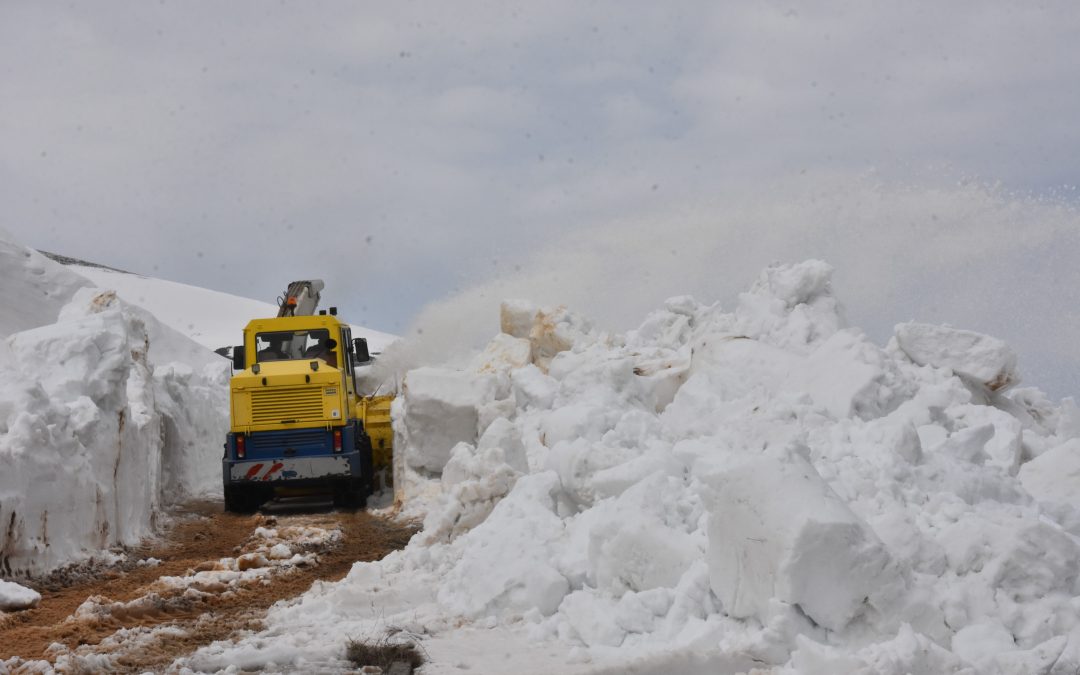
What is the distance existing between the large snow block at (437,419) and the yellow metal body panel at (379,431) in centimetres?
193

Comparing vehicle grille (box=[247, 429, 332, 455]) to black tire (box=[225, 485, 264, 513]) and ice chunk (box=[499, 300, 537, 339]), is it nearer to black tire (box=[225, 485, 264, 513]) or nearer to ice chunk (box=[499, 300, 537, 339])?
black tire (box=[225, 485, 264, 513])

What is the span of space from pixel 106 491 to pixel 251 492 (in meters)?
3.75

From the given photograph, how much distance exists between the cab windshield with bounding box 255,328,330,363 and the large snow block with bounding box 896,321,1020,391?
26.5ft

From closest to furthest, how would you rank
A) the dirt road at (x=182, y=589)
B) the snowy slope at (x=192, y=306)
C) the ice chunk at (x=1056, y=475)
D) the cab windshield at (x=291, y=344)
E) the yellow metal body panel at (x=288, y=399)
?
the dirt road at (x=182, y=589)
the ice chunk at (x=1056, y=475)
the yellow metal body panel at (x=288, y=399)
the cab windshield at (x=291, y=344)
the snowy slope at (x=192, y=306)

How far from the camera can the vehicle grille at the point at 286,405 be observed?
1470cm

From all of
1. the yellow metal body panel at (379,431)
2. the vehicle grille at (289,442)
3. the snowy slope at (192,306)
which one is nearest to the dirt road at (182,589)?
the vehicle grille at (289,442)

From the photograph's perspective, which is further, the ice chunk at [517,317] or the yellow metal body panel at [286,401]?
the ice chunk at [517,317]

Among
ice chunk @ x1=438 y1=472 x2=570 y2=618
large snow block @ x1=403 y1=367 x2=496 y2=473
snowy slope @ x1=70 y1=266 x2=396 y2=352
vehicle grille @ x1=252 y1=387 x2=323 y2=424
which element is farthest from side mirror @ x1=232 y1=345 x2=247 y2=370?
snowy slope @ x1=70 y1=266 x2=396 y2=352

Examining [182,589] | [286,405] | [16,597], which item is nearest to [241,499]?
[286,405]

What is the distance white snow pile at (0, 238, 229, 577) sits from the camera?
30.2ft

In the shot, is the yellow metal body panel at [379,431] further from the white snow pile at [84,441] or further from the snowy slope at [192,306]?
the snowy slope at [192,306]

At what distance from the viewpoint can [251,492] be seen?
48.3 ft

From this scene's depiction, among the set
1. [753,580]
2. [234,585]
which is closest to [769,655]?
[753,580]

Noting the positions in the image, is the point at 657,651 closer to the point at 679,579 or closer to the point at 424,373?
the point at 679,579
